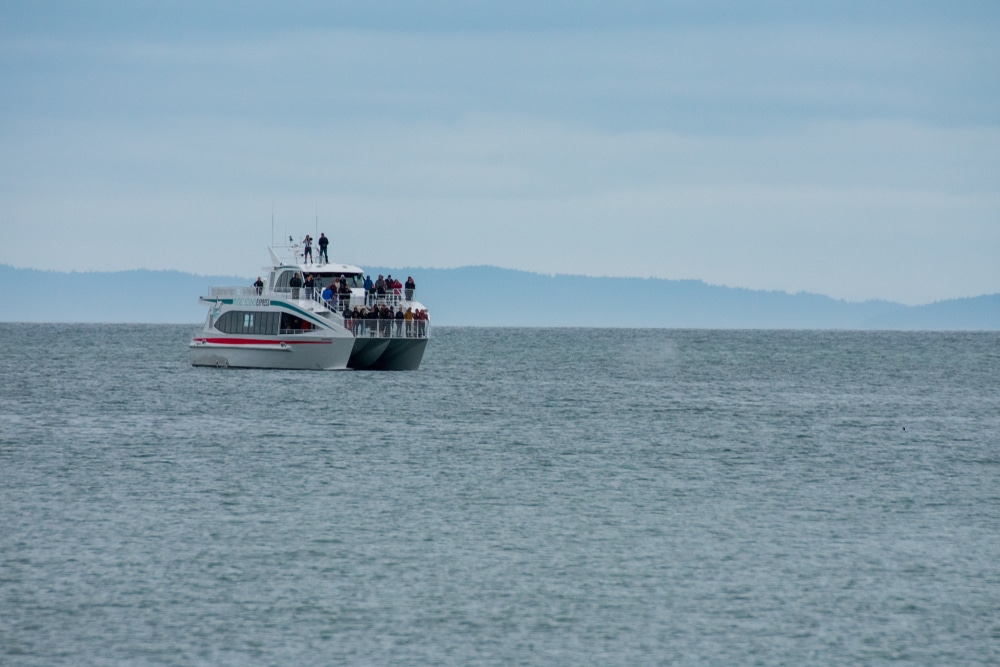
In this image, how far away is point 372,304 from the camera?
63344 millimetres

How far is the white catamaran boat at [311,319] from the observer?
6209cm

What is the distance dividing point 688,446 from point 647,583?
2022cm

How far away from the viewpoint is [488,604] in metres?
20.0

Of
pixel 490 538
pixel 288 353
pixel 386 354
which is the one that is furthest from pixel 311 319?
pixel 490 538

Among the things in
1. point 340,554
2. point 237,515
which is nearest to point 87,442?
point 237,515

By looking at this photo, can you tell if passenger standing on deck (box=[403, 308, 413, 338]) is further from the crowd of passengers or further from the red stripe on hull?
the red stripe on hull

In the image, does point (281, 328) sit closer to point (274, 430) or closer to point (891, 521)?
point (274, 430)

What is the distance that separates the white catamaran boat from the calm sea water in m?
9.99

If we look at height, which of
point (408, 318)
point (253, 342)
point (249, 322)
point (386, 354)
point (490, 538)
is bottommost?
point (490, 538)

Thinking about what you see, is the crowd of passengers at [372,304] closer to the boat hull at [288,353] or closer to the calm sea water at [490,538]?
the boat hull at [288,353]

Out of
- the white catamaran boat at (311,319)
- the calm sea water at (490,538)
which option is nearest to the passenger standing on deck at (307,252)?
the white catamaran boat at (311,319)

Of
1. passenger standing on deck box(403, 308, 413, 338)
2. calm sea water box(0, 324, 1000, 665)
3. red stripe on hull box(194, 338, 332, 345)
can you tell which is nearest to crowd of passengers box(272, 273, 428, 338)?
passenger standing on deck box(403, 308, 413, 338)

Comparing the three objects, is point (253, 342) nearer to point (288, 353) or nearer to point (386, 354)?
point (288, 353)

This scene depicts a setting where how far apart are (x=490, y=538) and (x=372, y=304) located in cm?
3895
